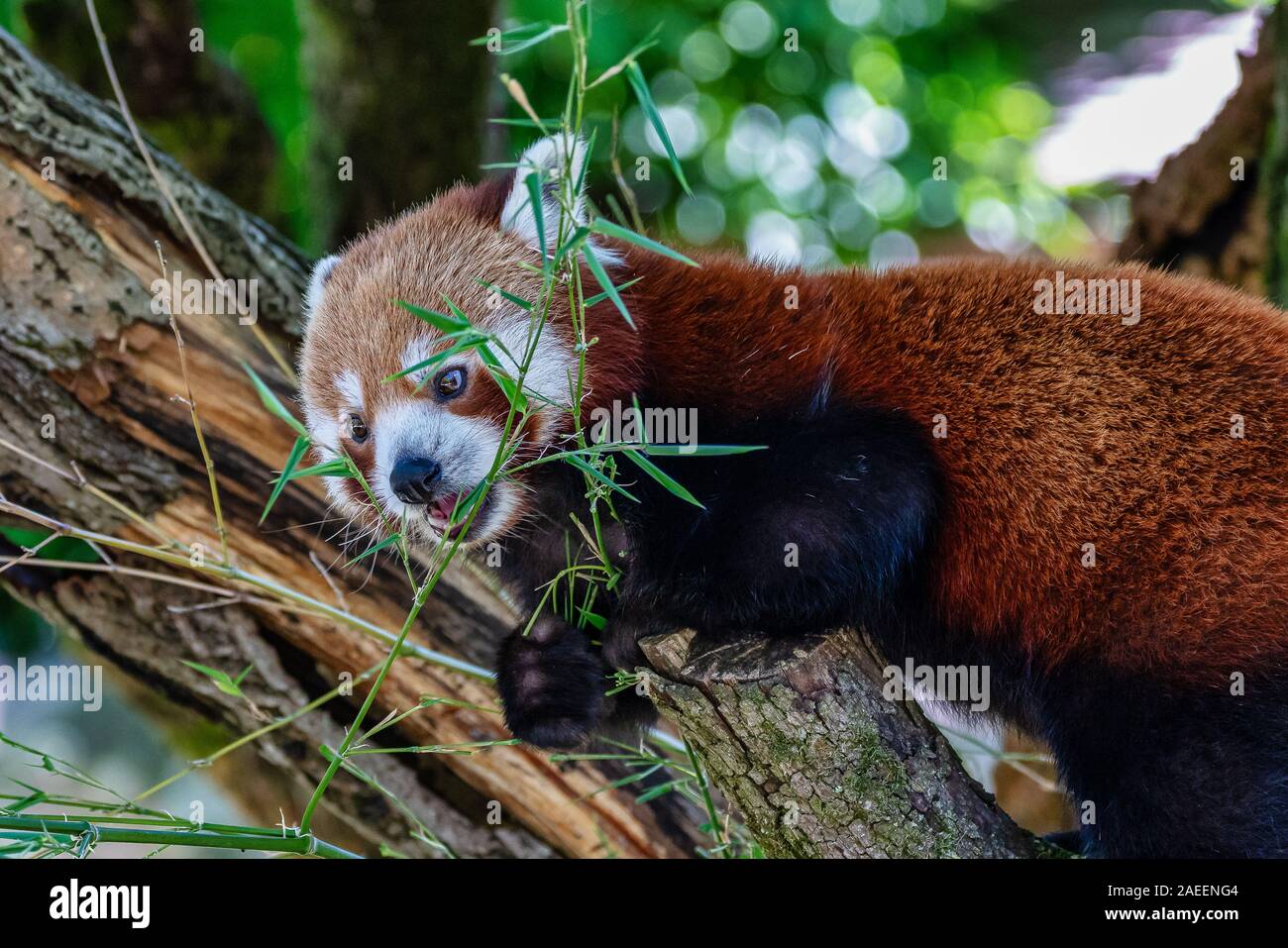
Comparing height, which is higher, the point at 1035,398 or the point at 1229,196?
the point at 1229,196

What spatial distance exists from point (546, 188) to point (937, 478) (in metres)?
1.31

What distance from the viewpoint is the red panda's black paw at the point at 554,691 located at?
9.93ft

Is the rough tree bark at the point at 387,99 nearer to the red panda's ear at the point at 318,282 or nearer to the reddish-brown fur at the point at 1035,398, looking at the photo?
the red panda's ear at the point at 318,282


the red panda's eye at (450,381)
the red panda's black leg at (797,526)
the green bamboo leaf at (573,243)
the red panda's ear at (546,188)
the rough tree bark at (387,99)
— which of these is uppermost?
the rough tree bark at (387,99)

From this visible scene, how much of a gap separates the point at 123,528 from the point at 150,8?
249 cm

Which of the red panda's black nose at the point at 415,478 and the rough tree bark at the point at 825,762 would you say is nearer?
the rough tree bark at the point at 825,762

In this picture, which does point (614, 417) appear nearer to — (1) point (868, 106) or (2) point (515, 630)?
(2) point (515, 630)

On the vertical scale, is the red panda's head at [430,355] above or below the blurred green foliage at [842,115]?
below

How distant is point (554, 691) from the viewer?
3027 mm

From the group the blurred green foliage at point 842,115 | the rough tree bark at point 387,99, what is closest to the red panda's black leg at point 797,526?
the rough tree bark at point 387,99

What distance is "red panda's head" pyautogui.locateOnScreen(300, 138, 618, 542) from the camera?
2.80m

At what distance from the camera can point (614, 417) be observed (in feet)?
9.32

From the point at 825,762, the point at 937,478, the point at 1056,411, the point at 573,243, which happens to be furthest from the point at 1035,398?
the point at 573,243

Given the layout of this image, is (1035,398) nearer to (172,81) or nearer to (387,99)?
(387,99)
